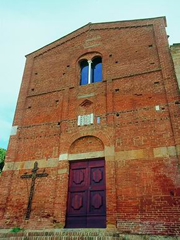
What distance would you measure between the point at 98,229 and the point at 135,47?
8.41 metres

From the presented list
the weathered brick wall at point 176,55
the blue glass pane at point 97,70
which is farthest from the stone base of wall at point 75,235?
the blue glass pane at point 97,70

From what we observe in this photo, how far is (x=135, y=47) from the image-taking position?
11164 millimetres

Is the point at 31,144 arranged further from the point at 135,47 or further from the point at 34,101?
the point at 135,47

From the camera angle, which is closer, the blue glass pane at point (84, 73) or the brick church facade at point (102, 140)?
the brick church facade at point (102, 140)

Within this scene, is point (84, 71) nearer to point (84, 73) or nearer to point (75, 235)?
point (84, 73)

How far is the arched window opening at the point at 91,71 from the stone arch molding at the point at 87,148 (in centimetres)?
329

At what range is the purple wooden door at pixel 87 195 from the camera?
8047mm

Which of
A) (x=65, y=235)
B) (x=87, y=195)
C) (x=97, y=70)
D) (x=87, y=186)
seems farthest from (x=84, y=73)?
(x=65, y=235)

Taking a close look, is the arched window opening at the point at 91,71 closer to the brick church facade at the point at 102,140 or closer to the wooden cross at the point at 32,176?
the brick church facade at the point at 102,140

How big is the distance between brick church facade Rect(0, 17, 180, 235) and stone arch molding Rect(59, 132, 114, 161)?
4 cm

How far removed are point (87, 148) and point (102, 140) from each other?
2.36 ft

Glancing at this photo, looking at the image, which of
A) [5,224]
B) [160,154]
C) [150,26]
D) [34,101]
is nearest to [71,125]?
[34,101]

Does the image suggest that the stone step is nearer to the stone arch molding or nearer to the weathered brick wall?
the stone arch molding

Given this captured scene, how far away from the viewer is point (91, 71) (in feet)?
38.7
